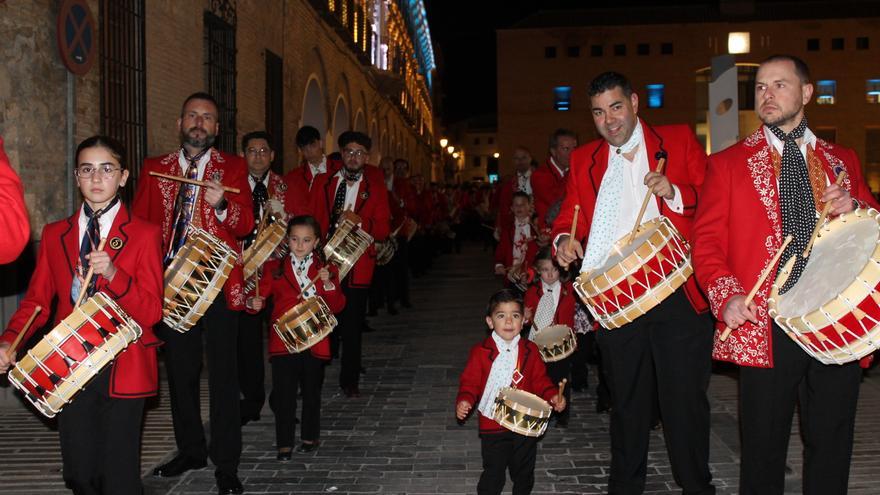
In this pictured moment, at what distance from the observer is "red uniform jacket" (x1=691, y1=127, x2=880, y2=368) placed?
12.9 feet

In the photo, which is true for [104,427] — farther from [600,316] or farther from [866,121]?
[866,121]

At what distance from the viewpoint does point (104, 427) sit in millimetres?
4102

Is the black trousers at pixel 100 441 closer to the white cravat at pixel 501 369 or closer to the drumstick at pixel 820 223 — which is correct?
the white cravat at pixel 501 369

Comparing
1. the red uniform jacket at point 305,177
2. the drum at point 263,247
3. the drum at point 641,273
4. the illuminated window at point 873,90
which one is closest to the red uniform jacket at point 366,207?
the red uniform jacket at point 305,177

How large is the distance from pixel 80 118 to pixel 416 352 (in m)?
Result: 4.33

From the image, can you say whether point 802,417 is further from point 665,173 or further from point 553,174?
point 553,174

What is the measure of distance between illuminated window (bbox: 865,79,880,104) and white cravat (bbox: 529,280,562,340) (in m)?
55.5

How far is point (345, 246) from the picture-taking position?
766cm

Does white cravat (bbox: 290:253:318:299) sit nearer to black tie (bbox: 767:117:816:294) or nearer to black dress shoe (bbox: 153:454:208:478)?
black dress shoe (bbox: 153:454:208:478)

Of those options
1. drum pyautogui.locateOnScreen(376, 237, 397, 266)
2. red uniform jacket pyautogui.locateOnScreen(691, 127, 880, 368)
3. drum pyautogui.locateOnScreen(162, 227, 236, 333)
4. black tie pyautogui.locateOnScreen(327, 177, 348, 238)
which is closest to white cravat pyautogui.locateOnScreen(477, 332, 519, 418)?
red uniform jacket pyautogui.locateOnScreen(691, 127, 880, 368)

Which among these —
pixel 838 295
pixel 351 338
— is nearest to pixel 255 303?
pixel 351 338

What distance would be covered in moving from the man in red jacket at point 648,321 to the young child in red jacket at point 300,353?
229 centimetres

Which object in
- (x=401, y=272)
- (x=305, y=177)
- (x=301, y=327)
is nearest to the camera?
(x=301, y=327)

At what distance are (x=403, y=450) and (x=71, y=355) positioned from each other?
313 centimetres
